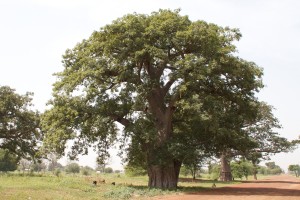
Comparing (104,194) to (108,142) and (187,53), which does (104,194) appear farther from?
(187,53)

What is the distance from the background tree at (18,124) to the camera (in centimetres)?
4770

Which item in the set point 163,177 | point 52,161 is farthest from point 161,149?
point 52,161

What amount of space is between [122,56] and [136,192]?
31.2ft

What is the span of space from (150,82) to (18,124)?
28066 mm

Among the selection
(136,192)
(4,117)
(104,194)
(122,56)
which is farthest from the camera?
(4,117)

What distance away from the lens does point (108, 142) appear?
101 feet

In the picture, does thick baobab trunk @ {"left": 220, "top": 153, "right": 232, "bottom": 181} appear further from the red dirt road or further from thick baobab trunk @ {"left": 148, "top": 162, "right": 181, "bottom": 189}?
thick baobab trunk @ {"left": 148, "top": 162, "right": 181, "bottom": 189}

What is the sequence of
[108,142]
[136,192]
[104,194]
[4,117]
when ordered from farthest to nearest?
[4,117] < [108,142] < [136,192] < [104,194]

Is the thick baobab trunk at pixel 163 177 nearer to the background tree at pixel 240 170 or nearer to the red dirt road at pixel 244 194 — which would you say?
the red dirt road at pixel 244 194

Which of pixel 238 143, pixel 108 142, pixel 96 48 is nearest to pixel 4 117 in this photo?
pixel 108 142

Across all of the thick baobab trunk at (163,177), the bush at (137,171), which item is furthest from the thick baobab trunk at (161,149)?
the bush at (137,171)

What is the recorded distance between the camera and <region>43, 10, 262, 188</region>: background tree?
85.3 ft

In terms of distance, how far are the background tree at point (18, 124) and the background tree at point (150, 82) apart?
21.4 m

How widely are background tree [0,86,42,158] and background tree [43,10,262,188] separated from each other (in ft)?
70.2
